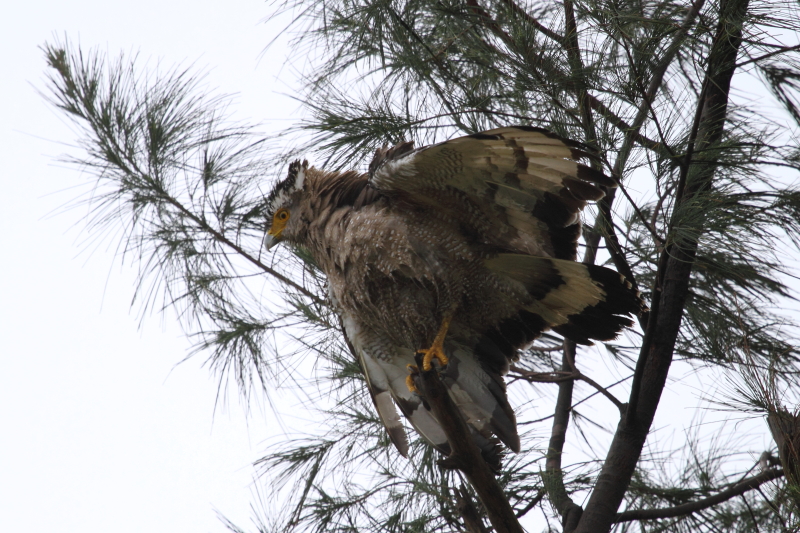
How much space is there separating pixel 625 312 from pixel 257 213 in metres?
1.66

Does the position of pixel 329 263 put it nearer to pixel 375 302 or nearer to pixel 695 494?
pixel 375 302

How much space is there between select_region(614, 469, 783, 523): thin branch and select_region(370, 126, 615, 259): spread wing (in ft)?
3.04

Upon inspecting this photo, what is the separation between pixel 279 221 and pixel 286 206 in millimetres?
70

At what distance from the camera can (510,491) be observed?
2766mm

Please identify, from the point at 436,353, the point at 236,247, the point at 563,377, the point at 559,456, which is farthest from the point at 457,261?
the point at 236,247

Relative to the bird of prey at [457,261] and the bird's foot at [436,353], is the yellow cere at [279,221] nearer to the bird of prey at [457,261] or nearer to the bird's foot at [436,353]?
the bird of prey at [457,261]

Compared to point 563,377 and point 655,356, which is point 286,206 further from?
point 655,356

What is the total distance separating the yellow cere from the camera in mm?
2996

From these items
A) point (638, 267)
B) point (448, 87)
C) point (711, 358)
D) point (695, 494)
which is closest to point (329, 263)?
point (448, 87)

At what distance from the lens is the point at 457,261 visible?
270 cm

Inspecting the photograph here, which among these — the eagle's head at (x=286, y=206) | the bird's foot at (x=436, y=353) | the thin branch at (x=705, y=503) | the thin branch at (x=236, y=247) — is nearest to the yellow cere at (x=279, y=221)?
the eagle's head at (x=286, y=206)

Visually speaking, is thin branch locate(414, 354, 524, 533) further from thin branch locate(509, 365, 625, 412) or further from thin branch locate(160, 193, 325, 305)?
thin branch locate(160, 193, 325, 305)

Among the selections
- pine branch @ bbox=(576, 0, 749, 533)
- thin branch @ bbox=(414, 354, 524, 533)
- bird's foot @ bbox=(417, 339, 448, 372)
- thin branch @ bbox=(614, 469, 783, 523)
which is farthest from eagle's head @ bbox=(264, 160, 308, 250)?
thin branch @ bbox=(614, 469, 783, 523)

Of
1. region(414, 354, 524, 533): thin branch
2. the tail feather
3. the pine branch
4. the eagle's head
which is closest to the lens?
region(414, 354, 524, 533): thin branch
